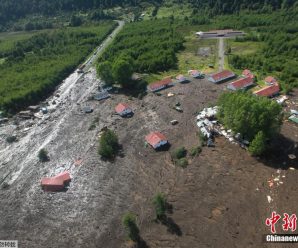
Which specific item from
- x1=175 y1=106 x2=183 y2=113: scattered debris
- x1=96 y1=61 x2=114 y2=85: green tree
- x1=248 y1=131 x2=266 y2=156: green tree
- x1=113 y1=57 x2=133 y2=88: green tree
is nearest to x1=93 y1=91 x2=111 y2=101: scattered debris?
x1=113 y1=57 x2=133 y2=88: green tree

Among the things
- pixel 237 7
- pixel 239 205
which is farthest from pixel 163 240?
pixel 237 7

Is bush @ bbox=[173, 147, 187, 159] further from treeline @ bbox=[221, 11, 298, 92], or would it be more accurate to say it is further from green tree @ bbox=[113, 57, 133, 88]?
green tree @ bbox=[113, 57, 133, 88]

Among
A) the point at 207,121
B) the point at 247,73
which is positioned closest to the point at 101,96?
the point at 207,121

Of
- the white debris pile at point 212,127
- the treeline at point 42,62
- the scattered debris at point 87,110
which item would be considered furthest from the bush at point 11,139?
the white debris pile at point 212,127

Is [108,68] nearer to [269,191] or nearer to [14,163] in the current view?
[14,163]

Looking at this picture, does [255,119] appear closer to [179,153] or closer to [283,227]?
[179,153]

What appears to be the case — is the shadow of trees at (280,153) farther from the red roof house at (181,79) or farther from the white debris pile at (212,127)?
the red roof house at (181,79)

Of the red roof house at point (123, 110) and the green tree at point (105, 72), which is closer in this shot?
the red roof house at point (123, 110)
